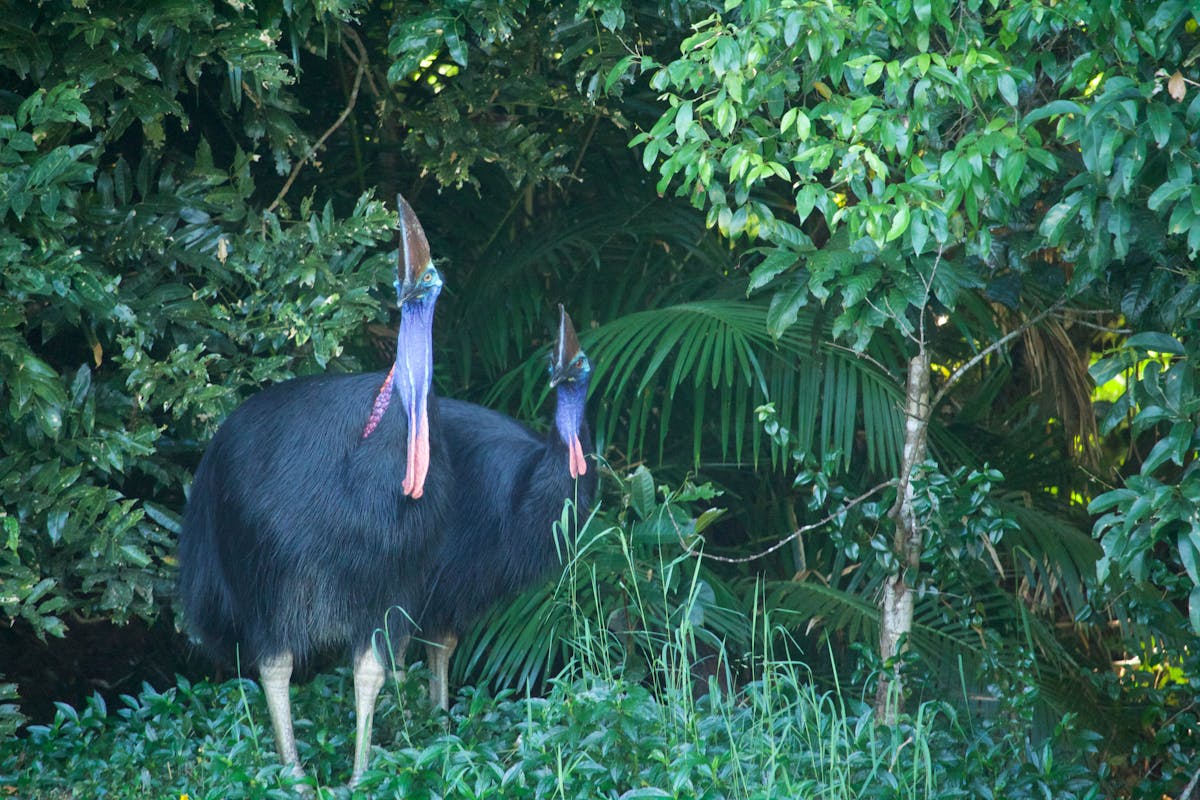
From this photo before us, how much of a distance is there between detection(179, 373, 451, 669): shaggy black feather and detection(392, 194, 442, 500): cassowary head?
0.05 metres

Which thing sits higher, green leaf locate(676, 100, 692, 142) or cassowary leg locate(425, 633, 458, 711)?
green leaf locate(676, 100, 692, 142)

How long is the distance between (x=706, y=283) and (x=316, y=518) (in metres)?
1.97

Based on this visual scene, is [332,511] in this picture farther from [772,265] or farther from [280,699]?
[772,265]

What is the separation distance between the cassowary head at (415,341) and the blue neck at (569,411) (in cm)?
53

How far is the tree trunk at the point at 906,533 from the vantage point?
366 cm

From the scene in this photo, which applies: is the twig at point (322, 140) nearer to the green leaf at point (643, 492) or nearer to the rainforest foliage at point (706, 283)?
the rainforest foliage at point (706, 283)

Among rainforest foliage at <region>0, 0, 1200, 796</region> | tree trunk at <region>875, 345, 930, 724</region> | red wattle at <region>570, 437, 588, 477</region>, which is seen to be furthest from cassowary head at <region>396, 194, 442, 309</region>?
tree trunk at <region>875, 345, 930, 724</region>

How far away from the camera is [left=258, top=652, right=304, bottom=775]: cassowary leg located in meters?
3.57

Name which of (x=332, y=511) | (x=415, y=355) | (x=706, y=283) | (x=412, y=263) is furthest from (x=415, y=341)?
(x=706, y=283)

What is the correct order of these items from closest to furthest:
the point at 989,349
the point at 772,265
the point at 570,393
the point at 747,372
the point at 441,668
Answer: the point at 772,265, the point at 989,349, the point at 570,393, the point at 747,372, the point at 441,668

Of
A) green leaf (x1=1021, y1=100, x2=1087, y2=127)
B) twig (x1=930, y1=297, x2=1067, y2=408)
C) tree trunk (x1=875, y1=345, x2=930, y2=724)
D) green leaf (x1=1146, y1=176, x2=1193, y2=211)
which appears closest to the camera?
green leaf (x1=1146, y1=176, x2=1193, y2=211)

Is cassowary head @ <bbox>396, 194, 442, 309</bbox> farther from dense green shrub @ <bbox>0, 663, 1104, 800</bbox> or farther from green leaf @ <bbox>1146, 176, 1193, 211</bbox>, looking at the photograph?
green leaf @ <bbox>1146, 176, 1193, 211</bbox>

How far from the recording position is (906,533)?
3699 mm

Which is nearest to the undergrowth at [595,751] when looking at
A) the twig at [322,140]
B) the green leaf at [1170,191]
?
the green leaf at [1170,191]
